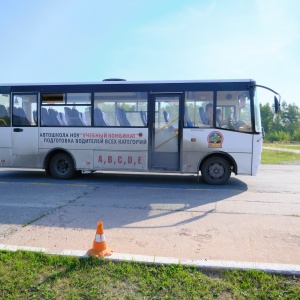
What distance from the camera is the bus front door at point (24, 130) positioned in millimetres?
10094

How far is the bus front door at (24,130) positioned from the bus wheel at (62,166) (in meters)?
0.60

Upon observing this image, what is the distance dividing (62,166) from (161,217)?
5.52 metres

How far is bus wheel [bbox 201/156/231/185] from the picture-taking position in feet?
30.2

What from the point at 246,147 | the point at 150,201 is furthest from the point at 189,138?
the point at 150,201

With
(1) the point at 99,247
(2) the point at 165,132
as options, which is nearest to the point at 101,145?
(2) the point at 165,132

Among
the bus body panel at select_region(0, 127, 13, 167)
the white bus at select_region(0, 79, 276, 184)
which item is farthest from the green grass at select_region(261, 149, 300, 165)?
the bus body panel at select_region(0, 127, 13, 167)

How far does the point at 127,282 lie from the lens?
10.9ft

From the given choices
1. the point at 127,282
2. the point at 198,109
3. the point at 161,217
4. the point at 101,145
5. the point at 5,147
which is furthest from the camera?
the point at 5,147

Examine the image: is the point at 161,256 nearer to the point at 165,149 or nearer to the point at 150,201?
the point at 150,201

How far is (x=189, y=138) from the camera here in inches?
361

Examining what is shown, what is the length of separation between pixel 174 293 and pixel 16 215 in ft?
13.3

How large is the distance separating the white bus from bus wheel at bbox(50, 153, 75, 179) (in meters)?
0.03

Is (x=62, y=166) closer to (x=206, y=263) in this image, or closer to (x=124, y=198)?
(x=124, y=198)

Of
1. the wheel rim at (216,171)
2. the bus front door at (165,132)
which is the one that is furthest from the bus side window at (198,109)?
the wheel rim at (216,171)
